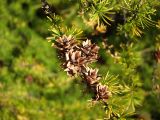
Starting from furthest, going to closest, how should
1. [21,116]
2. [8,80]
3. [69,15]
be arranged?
[69,15] < [8,80] < [21,116]

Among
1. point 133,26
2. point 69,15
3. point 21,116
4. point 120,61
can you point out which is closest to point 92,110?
point 21,116

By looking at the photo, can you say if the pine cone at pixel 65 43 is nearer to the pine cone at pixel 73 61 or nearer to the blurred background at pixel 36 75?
the pine cone at pixel 73 61

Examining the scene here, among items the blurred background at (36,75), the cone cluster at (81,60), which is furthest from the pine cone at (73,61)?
the blurred background at (36,75)

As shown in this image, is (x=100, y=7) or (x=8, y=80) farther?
(x=8, y=80)

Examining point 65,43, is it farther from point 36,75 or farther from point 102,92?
point 36,75

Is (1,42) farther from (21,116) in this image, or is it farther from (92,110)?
(92,110)

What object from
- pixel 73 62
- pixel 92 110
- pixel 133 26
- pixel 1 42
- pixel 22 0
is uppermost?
pixel 22 0

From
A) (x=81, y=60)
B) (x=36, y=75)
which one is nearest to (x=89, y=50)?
(x=81, y=60)
